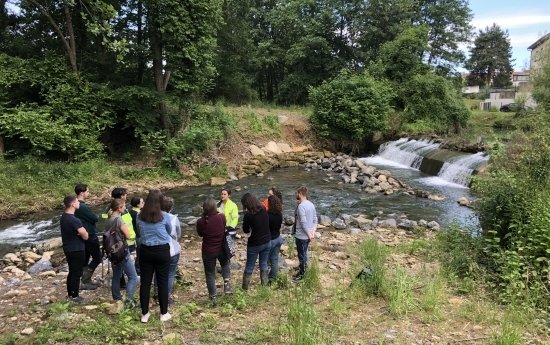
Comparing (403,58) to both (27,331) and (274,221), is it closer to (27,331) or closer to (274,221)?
(274,221)

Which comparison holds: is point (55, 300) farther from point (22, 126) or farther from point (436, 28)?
point (436, 28)

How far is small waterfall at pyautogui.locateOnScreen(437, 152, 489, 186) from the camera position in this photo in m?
19.5

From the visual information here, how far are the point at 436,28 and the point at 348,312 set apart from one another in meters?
38.0

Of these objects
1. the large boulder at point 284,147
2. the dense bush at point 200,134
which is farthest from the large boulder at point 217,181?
the large boulder at point 284,147

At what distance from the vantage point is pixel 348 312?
6273 mm

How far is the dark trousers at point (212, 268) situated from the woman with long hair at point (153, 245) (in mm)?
887

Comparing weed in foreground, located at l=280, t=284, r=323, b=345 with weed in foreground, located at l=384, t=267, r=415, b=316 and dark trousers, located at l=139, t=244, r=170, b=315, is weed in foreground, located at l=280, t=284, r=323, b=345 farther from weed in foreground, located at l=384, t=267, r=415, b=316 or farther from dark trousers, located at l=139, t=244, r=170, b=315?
dark trousers, located at l=139, t=244, r=170, b=315

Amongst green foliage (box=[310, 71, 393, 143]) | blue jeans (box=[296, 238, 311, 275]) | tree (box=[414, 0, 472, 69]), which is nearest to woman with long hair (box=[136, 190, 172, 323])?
blue jeans (box=[296, 238, 311, 275])

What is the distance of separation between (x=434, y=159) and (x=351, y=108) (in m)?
6.84

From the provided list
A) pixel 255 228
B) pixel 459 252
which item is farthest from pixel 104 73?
pixel 459 252

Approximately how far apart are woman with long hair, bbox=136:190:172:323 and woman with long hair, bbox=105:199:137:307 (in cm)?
75

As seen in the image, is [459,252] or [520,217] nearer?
[520,217]

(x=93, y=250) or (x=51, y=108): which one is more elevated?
(x=51, y=108)

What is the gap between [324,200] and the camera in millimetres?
16859
